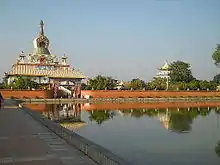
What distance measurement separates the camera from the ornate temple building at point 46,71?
39.2 meters

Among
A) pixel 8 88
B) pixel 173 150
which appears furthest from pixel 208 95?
pixel 173 150

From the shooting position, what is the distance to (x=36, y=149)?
8680 millimetres

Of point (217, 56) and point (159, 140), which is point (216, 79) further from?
point (159, 140)

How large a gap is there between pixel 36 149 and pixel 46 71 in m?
35.4

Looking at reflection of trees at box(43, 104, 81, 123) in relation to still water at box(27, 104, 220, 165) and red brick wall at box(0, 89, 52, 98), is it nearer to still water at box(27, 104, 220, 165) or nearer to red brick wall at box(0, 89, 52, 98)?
still water at box(27, 104, 220, 165)

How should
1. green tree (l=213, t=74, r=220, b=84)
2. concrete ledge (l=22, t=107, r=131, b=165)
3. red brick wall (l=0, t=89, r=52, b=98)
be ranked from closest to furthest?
concrete ledge (l=22, t=107, r=131, b=165) < red brick wall (l=0, t=89, r=52, b=98) < green tree (l=213, t=74, r=220, b=84)

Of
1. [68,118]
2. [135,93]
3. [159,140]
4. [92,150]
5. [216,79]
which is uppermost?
[216,79]

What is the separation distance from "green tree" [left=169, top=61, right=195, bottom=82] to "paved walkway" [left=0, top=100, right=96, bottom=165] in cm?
4530

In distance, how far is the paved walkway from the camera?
24.3ft

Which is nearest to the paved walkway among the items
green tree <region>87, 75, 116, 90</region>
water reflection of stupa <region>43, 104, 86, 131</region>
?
water reflection of stupa <region>43, 104, 86, 131</region>

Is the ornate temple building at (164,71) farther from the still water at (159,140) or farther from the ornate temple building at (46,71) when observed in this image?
the still water at (159,140)

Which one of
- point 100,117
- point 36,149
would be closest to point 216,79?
point 100,117

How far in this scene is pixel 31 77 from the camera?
42.6m

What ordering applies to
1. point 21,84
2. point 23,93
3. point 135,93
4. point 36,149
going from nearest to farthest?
1. point 36,149
2. point 23,93
3. point 21,84
4. point 135,93
